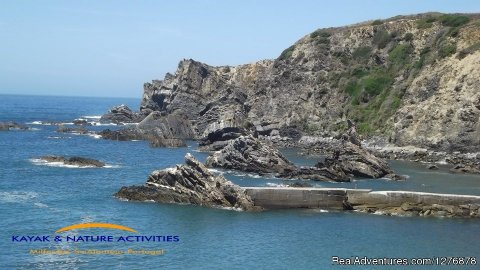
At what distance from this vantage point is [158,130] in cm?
10662

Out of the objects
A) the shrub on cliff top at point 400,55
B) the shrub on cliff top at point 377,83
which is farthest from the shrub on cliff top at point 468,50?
the shrub on cliff top at point 377,83

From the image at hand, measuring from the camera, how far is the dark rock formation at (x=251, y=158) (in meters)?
67.1

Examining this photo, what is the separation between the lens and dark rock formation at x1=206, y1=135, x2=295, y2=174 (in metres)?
67.1

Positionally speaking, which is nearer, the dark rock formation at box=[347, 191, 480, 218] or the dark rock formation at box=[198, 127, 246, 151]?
the dark rock formation at box=[347, 191, 480, 218]

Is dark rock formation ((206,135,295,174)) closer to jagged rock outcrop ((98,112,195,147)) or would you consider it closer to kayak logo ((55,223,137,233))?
kayak logo ((55,223,137,233))

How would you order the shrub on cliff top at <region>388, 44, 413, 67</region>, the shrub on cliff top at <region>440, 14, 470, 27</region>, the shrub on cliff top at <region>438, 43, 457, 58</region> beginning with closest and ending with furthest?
the shrub on cliff top at <region>438, 43, 457, 58</region> → the shrub on cliff top at <region>440, 14, 470, 27</region> → the shrub on cliff top at <region>388, 44, 413, 67</region>

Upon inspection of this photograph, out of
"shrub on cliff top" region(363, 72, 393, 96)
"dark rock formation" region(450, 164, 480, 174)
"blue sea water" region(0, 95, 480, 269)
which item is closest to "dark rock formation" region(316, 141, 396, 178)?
"blue sea water" region(0, 95, 480, 269)

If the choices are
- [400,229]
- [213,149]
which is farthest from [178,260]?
[213,149]

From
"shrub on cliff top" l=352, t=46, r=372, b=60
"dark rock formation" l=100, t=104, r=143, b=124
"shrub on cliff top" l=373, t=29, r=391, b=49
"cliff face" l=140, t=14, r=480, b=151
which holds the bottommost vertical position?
"dark rock formation" l=100, t=104, r=143, b=124

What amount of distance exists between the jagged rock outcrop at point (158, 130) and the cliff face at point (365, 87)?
330 cm

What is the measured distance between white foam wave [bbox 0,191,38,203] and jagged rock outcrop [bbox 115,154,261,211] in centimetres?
693

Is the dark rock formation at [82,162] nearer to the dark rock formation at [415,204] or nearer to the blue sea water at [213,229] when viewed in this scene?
the blue sea water at [213,229]

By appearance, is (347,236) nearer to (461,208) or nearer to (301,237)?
(301,237)

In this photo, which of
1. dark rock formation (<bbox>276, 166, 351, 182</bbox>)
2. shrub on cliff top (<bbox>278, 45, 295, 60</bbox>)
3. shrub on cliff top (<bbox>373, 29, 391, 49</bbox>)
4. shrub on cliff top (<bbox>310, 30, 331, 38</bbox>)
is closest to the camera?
dark rock formation (<bbox>276, 166, 351, 182</bbox>)
